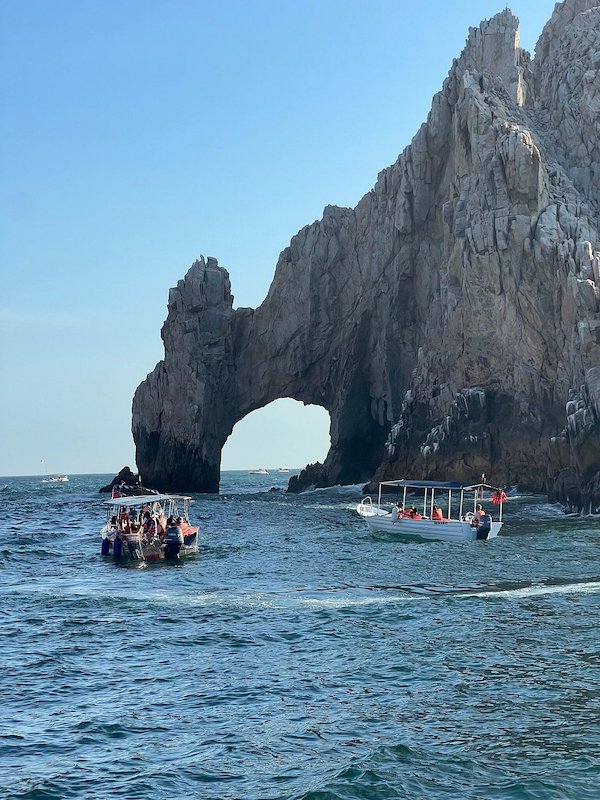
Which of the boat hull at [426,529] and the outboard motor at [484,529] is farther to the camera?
the boat hull at [426,529]

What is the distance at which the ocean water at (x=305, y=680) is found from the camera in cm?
1405

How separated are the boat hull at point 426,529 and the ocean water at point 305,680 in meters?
8.69

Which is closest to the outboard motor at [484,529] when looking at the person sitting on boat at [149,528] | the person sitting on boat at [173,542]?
the person sitting on boat at [173,542]

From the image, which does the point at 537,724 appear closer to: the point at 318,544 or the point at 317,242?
the point at 318,544

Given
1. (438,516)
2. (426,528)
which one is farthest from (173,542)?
(438,516)

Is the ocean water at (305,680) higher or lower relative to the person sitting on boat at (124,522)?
lower

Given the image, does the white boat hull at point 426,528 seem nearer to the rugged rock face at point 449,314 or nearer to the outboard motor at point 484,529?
the outboard motor at point 484,529

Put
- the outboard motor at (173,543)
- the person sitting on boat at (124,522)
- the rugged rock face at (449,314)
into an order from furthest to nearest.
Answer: the rugged rock face at (449,314) < the person sitting on boat at (124,522) < the outboard motor at (173,543)

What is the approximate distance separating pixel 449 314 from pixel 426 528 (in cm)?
3719

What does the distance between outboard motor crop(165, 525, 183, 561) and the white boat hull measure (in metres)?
14.1

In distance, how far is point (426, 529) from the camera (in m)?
49.8

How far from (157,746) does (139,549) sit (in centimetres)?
2718

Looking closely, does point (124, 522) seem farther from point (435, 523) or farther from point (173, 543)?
point (435, 523)

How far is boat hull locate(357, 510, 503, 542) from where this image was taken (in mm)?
48312
